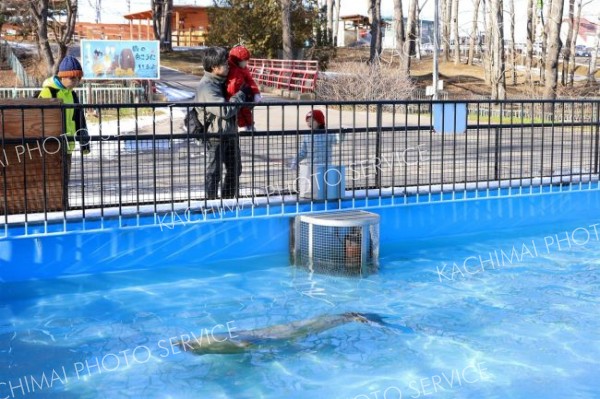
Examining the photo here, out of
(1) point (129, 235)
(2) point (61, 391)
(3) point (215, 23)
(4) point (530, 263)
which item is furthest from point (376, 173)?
(3) point (215, 23)

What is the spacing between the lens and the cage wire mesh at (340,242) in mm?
7891

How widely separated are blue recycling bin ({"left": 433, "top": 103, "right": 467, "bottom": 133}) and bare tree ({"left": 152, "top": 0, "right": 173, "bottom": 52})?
4359 centimetres

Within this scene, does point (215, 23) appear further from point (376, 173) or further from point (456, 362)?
point (456, 362)

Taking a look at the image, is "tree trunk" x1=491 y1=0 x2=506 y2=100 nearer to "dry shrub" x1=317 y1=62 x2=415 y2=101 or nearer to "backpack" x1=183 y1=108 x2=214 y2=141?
"dry shrub" x1=317 y1=62 x2=415 y2=101

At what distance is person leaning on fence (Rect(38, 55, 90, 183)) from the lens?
7.64m

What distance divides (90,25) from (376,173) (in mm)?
54366

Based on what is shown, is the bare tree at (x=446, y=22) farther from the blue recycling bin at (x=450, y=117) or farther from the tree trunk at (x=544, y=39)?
the blue recycling bin at (x=450, y=117)

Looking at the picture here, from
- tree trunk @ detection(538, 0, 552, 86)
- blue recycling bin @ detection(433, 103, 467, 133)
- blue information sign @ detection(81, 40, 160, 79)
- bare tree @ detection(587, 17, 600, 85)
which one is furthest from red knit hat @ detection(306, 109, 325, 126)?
bare tree @ detection(587, 17, 600, 85)

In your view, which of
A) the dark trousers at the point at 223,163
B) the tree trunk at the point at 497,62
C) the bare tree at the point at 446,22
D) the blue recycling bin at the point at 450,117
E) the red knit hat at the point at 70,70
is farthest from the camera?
the bare tree at the point at 446,22

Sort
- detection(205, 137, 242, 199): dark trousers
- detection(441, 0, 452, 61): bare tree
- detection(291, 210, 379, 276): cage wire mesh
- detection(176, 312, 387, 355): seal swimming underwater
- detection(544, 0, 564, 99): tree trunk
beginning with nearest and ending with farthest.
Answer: detection(176, 312, 387, 355): seal swimming underwater < detection(291, 210, 379, 276): cage wire mesh < detection(205, 137, 242, 199): dark trousers < detection(544, 0, 564, 99): tree trunk < detection(441, 0, 452, 61): bare tree

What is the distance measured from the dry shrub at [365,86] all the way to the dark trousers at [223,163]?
65.8 ft

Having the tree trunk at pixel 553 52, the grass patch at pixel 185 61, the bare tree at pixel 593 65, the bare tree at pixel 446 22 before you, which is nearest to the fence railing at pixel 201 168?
the tree trunk at pixel 553 52

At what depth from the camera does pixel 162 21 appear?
54188 mm

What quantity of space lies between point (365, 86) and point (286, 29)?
1041 centimetres
